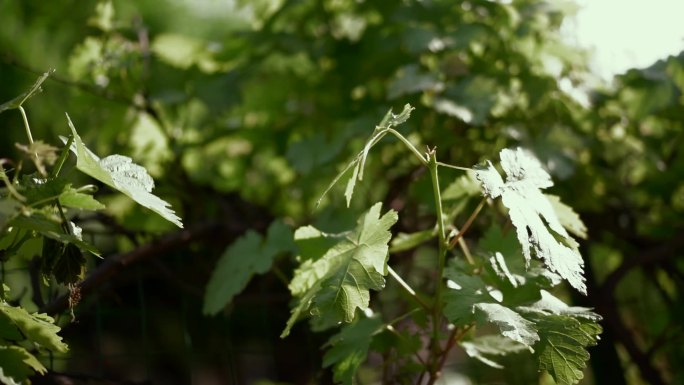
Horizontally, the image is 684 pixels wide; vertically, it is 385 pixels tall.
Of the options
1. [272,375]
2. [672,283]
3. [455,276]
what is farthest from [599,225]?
[455,276]

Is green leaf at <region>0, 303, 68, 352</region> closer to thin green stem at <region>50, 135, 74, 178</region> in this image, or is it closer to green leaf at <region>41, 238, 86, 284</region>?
green leaf at <region>41, 238, 86, 284</region>

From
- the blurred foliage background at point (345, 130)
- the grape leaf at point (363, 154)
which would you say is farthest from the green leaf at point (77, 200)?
the blurred foliage background at point (345, 130)

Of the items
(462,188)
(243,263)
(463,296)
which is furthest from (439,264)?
(243,263)

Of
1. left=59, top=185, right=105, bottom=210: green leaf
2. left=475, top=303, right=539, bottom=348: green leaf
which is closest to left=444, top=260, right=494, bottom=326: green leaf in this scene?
left=475, top=303, right=539, bottom=348: green leaf

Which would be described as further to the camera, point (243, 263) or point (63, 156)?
point (243, 263)

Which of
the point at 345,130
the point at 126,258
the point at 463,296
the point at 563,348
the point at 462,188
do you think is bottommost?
the point at 563,348

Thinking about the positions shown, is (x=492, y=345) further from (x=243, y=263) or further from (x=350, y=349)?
(x=243, y=263)

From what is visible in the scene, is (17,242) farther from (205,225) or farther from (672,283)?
(672,283)

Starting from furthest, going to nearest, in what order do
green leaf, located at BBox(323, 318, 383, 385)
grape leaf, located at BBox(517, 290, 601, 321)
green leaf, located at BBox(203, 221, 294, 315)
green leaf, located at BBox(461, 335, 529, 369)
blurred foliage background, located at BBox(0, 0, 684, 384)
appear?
blurred foliage background, located at BBox(0, 0, 684, 384) < green leaf, located at BBox(203, 221, 294, 315) < green leaf, located at BBox(461, 335, 529, 369) < green leaf, located at BBox(323, 318, 383, 385) < grape leaf, located at BBox(517, 290, 601, 321)
